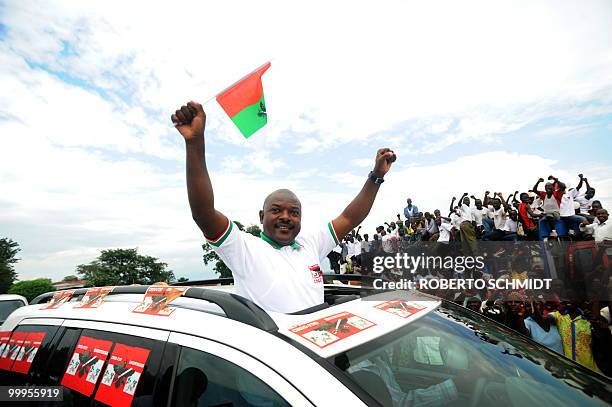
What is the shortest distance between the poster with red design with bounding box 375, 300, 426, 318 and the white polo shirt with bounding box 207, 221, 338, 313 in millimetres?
477

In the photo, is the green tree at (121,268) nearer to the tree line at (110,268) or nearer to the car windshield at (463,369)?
the tree line at (110,268)

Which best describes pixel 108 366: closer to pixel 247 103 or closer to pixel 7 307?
pixel 247 103

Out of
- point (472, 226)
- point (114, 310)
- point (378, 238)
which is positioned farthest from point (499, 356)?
point (378, 238)

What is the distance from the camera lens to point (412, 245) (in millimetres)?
12430

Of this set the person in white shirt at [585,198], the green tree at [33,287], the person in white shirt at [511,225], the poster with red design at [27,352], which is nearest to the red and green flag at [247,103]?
the poster with red design at [27,352]

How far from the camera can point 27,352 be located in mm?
2123

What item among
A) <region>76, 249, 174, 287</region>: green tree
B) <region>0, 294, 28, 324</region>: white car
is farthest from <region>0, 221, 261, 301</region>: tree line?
<region>0, 294, 28, 324</region>: white car

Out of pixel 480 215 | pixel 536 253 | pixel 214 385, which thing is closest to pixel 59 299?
pixel 214 385

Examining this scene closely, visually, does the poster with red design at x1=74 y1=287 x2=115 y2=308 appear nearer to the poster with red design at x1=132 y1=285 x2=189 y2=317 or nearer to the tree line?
the poster with red design at x1=132 y1=285 x2=189 y2=317

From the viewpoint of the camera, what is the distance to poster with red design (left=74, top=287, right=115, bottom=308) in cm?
209

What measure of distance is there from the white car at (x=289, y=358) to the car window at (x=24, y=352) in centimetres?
1

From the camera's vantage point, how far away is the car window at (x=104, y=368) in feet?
5.02

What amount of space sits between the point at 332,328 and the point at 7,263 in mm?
40225

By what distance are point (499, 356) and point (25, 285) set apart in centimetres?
2918
